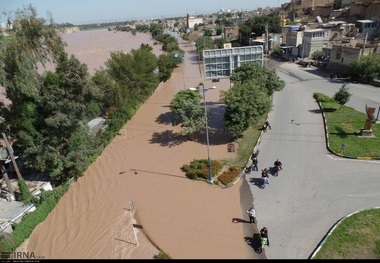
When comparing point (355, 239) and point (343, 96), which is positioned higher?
point (343, 96)

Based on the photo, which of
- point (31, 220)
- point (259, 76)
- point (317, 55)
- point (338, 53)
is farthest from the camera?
point (317, 55)

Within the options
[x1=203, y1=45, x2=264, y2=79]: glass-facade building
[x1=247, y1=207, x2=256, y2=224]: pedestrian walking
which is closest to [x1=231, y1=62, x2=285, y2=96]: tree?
[x1=203, y1=45, x2=264, y2=79]: glass-facade building

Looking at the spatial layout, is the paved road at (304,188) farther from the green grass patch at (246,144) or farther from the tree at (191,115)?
the tree at (191,115)

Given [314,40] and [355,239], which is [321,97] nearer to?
[355,239]

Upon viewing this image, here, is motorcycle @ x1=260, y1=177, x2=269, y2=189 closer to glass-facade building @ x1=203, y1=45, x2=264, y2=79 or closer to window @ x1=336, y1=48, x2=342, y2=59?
glass-facade building @ x1=203, y1=45, x2=264, y2=79

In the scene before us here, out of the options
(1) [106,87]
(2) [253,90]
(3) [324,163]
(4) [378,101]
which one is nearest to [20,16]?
(1) [106,87]

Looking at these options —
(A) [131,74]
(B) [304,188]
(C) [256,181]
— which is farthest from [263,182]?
(A) [131,74]

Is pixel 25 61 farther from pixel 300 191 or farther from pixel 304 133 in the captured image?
pixel 304 133
